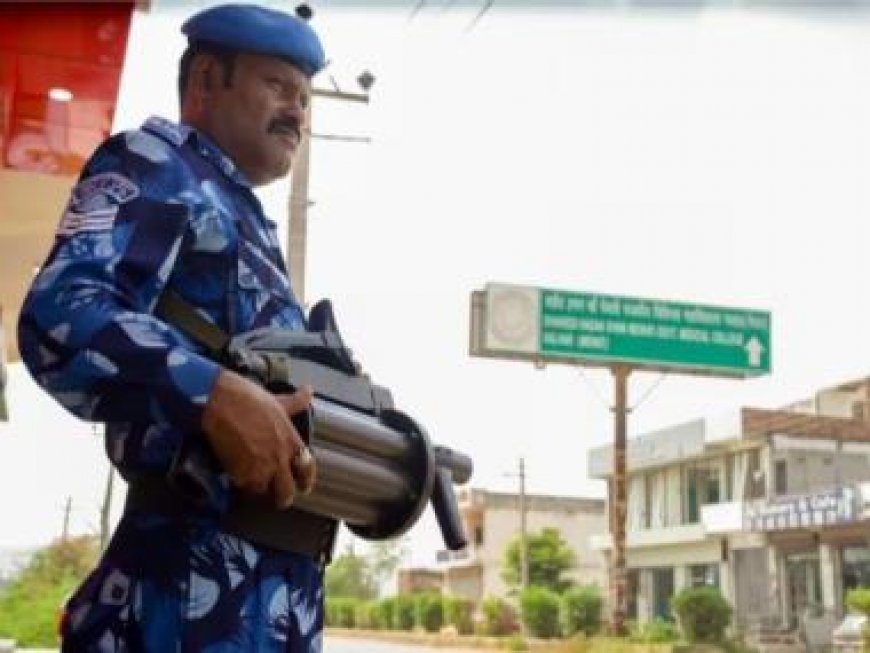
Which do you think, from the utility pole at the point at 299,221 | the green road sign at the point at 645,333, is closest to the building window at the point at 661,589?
the green road sign at the point at 645,333

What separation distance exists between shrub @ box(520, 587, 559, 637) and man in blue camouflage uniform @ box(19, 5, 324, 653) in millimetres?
15808

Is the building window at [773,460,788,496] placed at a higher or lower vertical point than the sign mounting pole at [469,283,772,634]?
lower

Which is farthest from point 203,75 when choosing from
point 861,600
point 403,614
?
point 403,614

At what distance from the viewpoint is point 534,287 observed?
14.2 metres

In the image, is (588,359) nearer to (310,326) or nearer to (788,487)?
(788,487)

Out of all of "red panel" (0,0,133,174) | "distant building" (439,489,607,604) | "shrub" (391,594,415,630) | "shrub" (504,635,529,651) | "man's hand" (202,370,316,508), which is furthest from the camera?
"distant building" (439,489,607,604)

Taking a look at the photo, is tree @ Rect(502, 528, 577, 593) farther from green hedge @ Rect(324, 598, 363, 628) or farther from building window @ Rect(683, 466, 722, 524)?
green hedge @ Rect(324, 598, 363, 628)

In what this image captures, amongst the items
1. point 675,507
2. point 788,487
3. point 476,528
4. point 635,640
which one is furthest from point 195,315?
point 476,528

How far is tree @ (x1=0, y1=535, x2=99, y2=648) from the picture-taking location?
9.35 meters

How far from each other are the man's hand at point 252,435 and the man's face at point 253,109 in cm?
23

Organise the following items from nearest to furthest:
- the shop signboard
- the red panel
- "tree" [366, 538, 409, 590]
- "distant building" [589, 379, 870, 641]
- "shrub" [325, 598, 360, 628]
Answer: the red panel, the shop signboard, "distant building" [589, 379, 870, 641], "shrub" [325, 598, 360, 628], "tree" [366, 538, 409, 590]

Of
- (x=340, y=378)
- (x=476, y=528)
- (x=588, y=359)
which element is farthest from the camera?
(x=476, y=528)

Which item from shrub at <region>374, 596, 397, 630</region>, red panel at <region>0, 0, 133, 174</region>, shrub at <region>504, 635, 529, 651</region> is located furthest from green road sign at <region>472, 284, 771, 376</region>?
red panel at <region>0, 0, 133, 174</region>

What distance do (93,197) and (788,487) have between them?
58.9 feet
